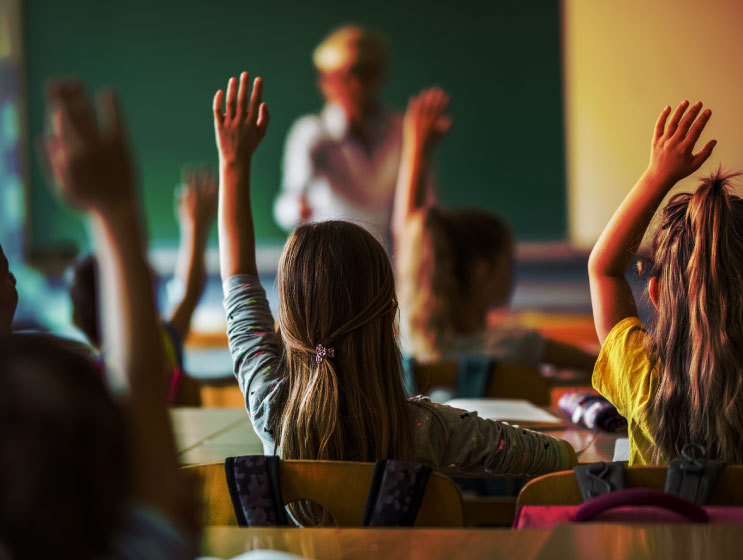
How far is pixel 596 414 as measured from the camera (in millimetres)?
1682

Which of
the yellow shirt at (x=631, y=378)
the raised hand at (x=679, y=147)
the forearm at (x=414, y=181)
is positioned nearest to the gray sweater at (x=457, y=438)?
the yellow shirt at (x=631, y=378)

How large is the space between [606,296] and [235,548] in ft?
2.62

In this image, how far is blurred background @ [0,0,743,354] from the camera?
538 centimetres

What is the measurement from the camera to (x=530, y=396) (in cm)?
214

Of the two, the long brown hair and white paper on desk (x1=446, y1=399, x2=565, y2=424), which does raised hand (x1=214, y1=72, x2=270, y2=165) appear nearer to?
white paper on desk (x1=446, y1=399, x2=565, y2=424)

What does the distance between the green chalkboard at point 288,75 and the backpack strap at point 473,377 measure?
11.6ft

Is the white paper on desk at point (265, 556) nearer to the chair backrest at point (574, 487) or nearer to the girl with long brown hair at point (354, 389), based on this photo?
the chair backrest at point (574, 487)

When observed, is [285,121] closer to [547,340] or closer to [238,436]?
[547,340]

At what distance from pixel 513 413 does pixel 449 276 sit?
0.84 m

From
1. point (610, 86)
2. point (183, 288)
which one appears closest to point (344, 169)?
point (610, 86)

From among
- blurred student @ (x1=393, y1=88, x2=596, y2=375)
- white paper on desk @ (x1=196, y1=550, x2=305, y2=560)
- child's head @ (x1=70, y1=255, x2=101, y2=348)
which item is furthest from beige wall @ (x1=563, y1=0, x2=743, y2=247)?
white paper on desk @ (x1=196, y1=550, x2=305, y2=560)

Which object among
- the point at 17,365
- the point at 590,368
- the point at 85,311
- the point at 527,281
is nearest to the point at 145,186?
the point at 527,281

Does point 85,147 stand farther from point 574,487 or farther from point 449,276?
point 449,276

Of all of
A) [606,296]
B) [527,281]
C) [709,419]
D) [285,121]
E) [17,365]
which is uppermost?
[285,121]
